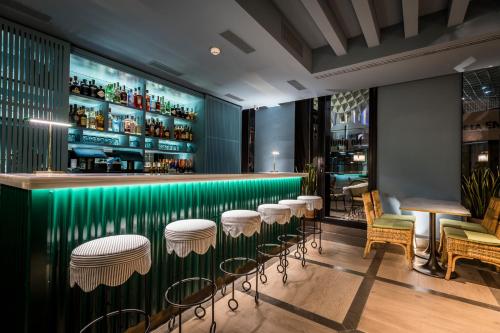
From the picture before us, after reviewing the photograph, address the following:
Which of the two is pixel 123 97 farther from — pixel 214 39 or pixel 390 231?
pixel 390 231

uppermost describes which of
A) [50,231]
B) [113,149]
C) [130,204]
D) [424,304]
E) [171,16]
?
[171,16]

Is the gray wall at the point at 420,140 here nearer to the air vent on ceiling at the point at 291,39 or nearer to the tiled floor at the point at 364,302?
the tiled floor at the point at 364,302

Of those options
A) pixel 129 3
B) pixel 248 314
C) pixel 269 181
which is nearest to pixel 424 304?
pixel 248 314

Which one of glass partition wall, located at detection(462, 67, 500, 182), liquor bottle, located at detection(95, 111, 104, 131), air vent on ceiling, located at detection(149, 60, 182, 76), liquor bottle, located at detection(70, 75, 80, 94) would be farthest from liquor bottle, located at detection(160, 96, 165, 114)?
glass partition wall, located at detection(462, 67, 500, 182)

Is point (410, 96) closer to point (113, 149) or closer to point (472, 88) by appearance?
point (472, 88)

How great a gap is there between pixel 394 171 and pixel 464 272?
207cm

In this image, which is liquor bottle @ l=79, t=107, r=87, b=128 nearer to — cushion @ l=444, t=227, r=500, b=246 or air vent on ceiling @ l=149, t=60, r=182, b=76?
air vent on ceiling @ l=149, t=60, r=182, b=76

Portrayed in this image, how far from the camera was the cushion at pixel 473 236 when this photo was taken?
2664 mm

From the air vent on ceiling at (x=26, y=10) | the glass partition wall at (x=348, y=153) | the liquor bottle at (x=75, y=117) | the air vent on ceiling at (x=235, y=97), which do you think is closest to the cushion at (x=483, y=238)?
the glass partition wall at (x=348, y=153)

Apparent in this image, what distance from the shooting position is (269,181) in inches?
139

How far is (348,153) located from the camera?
5551 mm

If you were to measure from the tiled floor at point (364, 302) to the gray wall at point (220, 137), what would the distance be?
2743mm

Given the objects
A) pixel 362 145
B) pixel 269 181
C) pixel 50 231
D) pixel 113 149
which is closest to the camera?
pixel 50 231

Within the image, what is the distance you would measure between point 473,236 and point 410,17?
2.75 m
